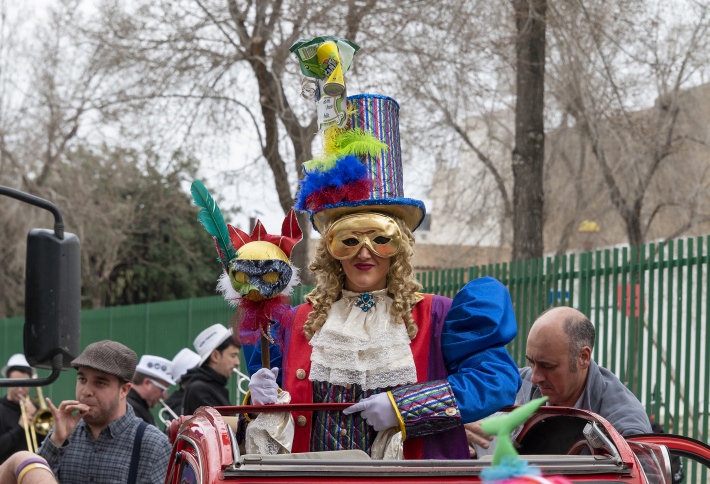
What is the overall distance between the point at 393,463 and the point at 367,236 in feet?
3.83

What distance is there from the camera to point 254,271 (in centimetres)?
321

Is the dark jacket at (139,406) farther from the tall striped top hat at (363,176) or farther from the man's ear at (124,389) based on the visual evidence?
the tall striped top hat at (363,176)

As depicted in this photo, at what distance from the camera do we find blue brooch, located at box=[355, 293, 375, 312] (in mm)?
3516

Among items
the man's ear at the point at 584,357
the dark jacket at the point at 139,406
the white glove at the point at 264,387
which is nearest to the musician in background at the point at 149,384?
the dark jacket at the point at 139,406

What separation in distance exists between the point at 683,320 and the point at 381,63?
15.9ft

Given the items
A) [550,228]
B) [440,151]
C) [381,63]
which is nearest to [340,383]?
[381,63]

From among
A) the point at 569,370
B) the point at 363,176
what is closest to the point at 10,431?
the point at 363,176

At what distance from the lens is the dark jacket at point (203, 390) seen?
241 inches

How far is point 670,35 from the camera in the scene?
38.5 feet

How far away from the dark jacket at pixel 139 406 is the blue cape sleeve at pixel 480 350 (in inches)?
133

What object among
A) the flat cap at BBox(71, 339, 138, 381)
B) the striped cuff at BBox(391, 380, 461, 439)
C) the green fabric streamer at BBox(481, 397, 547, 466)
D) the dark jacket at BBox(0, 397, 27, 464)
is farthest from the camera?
the dark jacket at BBox(0, 397, 27, 464)

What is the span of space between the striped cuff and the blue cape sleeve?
0.03m

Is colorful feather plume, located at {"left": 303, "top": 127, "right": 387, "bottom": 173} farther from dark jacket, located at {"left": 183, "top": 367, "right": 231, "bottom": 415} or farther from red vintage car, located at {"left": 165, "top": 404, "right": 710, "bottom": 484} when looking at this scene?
dark jacket, located at {"left": 183, "top": 367, "right": 231, "bottom": 415}

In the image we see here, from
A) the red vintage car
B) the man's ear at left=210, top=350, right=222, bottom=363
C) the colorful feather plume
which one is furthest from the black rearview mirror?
the man's ear at left=210, top=350, right=222, bottom=363
